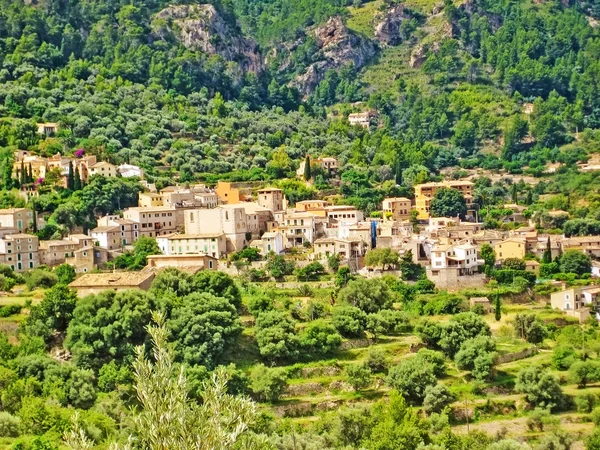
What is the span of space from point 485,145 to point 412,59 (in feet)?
71.9

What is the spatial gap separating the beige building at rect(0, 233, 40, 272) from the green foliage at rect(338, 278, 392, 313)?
46.3ft

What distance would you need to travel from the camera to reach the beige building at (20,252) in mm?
49500

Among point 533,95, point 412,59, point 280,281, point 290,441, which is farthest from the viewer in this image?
point 412,59

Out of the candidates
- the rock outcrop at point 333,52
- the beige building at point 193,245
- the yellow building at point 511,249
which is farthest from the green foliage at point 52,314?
the rock outcrop at point 333,52

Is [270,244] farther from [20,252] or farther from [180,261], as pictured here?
[20,252]

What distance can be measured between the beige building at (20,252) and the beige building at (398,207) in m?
20.7

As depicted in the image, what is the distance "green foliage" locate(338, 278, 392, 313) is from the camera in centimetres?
4550

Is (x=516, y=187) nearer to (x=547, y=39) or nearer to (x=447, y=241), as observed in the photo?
(x=447, y=241)

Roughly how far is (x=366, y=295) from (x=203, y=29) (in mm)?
57539

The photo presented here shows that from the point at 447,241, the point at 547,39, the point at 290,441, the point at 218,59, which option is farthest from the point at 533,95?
the point at 290,441

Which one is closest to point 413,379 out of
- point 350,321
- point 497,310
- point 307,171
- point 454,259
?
point 350,321

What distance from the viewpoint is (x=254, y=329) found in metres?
42.4

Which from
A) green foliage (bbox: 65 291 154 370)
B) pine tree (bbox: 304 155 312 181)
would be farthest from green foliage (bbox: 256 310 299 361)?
pine tree (bbox: 304 155 312 181)

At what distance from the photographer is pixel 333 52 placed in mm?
112312
